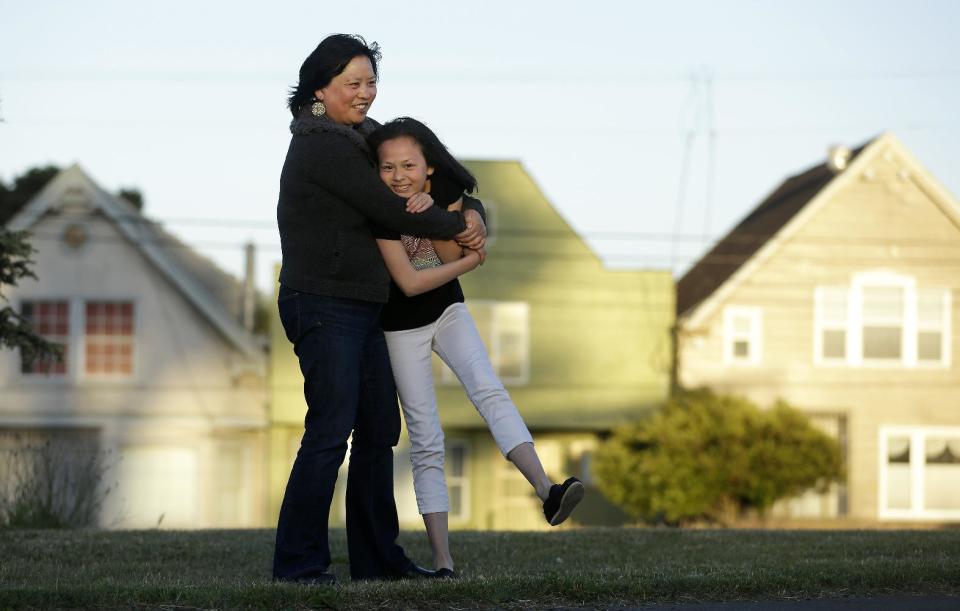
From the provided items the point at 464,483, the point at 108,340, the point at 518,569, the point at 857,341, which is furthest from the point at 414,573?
the point at 857,341

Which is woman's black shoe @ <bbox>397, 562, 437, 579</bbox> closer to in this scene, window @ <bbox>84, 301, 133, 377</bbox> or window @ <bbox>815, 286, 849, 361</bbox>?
window @ <bbox>84, 301, 133, 377</bbox>

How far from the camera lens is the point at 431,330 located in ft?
21.7

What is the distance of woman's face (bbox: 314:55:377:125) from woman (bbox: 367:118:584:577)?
152 millimetres

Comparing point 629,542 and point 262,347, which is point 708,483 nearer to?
point 262,347

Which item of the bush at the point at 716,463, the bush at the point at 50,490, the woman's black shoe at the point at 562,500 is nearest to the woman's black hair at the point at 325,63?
the woman's black shoe at the point at 562,500

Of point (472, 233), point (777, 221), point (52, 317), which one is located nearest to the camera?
point (472, 233)

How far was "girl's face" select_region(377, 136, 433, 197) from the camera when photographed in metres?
6.41

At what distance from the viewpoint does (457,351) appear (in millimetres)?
6562

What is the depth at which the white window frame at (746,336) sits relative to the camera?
104 feet

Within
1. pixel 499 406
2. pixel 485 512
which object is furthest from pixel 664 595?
pixel 485 512

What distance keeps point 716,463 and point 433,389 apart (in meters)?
21.6

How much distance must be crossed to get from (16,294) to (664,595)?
26648 millimetres

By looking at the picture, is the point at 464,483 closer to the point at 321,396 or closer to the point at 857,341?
the point at 857,341

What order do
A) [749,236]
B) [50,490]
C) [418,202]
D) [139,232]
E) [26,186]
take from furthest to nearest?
[26,186], [749,236], [139,232], [50,490], [418,202]
